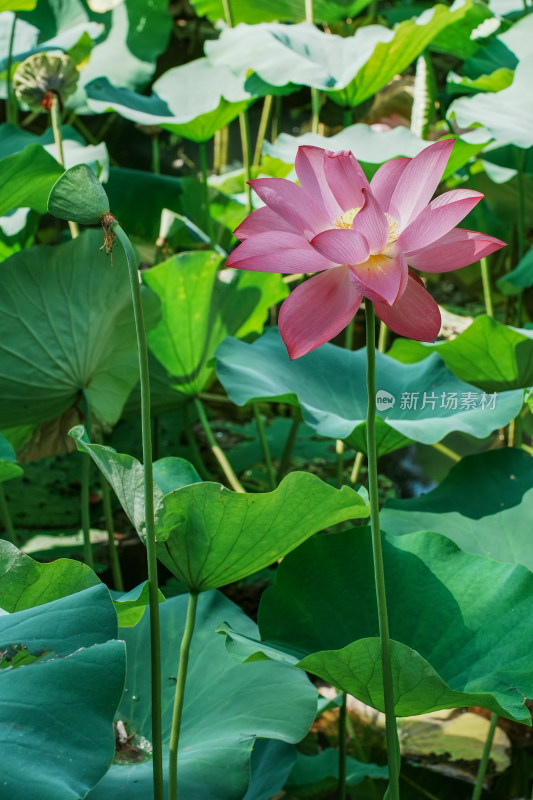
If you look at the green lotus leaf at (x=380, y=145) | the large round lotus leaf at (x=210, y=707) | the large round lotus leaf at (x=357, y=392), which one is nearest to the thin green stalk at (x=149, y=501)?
the large round lotus leaf at (x=210, y=707)

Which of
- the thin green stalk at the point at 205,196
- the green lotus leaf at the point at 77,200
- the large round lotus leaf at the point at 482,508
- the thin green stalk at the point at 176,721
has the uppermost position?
the green lotus leaf at the point at 77,200

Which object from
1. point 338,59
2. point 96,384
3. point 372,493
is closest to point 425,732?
point 96,384

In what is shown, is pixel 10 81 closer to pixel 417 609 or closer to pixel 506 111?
pixel 506 111

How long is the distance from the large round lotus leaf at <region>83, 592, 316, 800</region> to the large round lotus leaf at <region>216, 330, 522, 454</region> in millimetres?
278

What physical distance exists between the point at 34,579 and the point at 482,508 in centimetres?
60

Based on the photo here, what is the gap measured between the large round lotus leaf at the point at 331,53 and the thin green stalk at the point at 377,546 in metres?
1.11

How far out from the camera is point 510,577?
849 millimetres

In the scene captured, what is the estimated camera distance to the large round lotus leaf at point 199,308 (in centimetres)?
147

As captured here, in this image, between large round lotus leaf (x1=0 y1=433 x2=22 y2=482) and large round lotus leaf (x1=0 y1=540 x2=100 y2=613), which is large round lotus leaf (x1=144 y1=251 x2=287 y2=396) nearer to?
large round lotus leaf (x1=0 y1=433 x2=22 y2=482)

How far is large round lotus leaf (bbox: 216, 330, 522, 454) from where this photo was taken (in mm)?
1104

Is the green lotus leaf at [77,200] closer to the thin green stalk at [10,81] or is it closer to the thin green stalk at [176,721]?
the thin green stalk at [176,721]

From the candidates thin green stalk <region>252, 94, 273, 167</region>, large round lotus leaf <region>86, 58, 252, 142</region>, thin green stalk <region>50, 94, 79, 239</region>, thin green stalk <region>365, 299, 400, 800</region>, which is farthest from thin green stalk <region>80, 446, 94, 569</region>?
thin green stalk <region>252, 94, 273, 167</region>

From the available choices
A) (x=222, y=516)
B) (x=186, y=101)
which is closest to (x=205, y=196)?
(x=186, y=101)

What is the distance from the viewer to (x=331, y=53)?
5.75 feet
